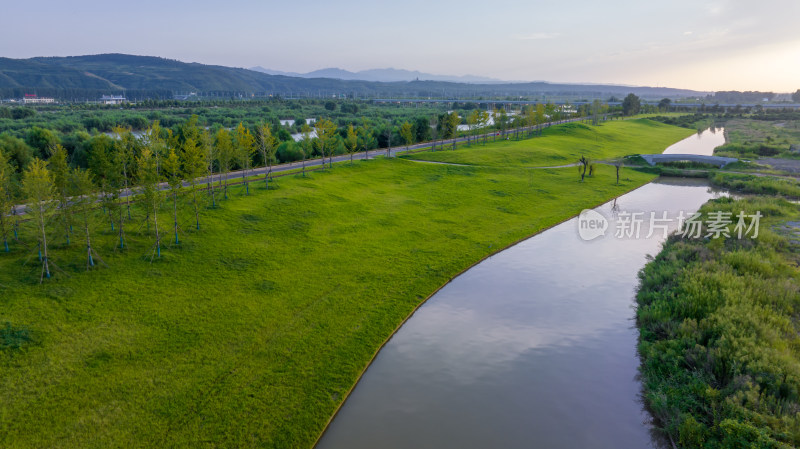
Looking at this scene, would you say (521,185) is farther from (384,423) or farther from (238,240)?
(384,423)

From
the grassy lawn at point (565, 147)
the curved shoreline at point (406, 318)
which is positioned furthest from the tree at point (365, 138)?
the curved shoreline at point (406, 318)

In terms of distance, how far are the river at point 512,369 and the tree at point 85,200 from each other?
72.3 ft

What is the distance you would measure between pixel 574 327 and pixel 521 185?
129 ft

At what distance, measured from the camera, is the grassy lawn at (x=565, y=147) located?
8212 centimetres

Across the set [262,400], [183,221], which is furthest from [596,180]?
[262,400]

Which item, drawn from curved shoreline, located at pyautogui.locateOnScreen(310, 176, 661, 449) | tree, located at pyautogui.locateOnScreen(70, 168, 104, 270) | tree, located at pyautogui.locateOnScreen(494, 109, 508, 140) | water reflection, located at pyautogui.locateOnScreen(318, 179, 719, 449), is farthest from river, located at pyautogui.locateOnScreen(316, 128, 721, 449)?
→ tree, located at pyautogui.locateOnScreen(494, 109, 508, 140)

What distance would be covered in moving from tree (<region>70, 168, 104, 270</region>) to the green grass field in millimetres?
1000

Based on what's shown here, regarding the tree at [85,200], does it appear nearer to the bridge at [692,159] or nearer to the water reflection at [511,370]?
the water reflection at [511,370]

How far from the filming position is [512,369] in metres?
23.7

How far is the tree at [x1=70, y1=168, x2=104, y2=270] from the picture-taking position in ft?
102

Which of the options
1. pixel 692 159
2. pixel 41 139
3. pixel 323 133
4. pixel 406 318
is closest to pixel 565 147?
pixel 692 159

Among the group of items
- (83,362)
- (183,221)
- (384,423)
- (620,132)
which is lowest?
(384,423)

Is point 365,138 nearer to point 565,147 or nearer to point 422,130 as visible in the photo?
point 422,130

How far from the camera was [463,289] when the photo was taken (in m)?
33.0
